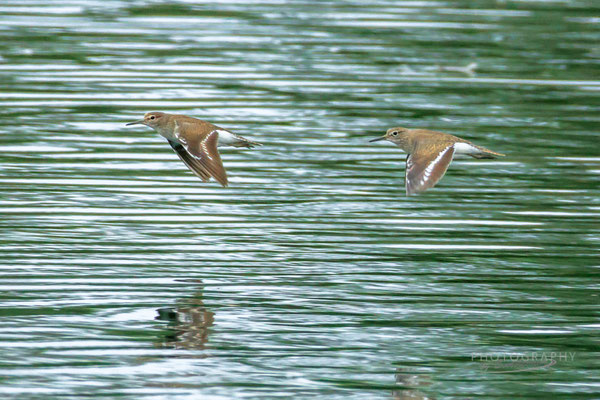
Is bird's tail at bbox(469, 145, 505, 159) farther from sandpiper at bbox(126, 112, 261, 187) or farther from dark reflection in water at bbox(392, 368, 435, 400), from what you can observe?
dark reflection in water at bbox(392, 368, 435, 400)

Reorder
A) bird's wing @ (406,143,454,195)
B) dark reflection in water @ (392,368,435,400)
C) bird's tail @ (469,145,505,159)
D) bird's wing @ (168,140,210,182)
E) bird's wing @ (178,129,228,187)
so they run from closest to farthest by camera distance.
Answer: dark reflection in water @ (392,368,435,400) < bird's wing @ (406,143,454,195) < bird's wing @ (178,129,228,187) < bird's wing @ (168,140,210,182) < bird's tail @ (469,145,505,159)

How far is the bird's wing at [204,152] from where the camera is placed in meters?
12.2

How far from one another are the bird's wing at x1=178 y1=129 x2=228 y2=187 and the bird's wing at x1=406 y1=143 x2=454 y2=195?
1.59m

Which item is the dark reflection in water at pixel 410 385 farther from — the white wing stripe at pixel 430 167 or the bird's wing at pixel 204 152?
the bird's wing at pixel 204 152

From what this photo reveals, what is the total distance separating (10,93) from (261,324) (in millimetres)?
9987

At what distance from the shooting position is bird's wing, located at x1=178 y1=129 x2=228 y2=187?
12.2 m

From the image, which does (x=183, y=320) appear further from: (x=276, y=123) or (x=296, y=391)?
(x=276, y=123)

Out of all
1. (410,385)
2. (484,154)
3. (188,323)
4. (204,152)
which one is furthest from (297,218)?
(410,385)

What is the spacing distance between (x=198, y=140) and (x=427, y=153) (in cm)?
204

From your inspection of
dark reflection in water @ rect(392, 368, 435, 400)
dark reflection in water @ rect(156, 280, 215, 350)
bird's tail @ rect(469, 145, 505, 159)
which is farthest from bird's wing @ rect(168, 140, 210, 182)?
dark reflection in water @ rect(392, 368, 435, 400)

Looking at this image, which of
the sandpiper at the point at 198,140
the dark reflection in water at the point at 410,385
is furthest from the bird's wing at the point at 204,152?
the dark reflection in water at the point at 410,385

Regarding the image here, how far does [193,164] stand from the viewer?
1289 centimetres

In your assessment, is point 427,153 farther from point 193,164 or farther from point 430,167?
point 193,164

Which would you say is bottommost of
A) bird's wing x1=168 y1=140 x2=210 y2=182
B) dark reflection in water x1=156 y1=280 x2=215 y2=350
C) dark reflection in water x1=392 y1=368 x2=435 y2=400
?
dark reflection in water x1=392 y1=368 x2=435 y2=400
